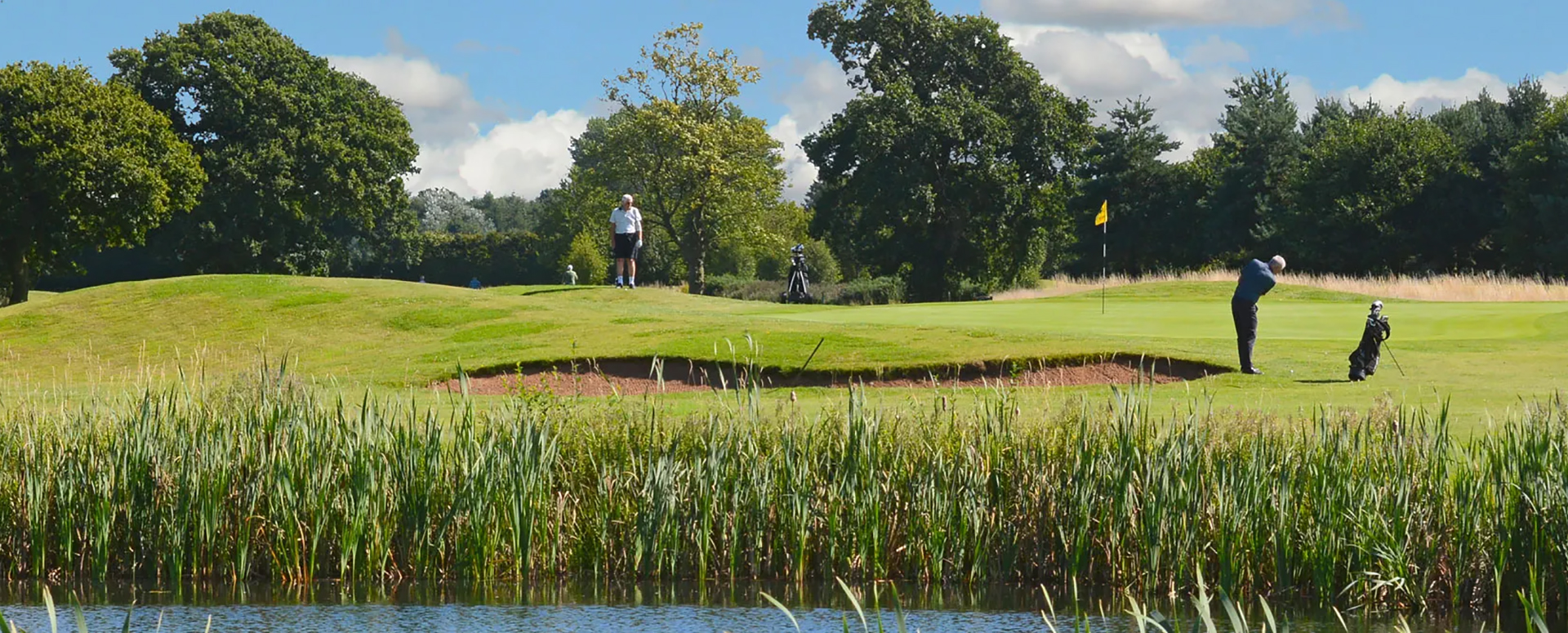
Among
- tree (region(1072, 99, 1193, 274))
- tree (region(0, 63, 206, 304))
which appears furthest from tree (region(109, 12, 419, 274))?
tree (region(1072, 99, 1193, 274))

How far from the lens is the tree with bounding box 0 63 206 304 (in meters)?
42.8

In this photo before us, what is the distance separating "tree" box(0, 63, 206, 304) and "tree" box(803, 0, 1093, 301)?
22626mm

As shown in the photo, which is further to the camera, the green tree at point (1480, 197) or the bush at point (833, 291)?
the green tree at point (1480, 197)

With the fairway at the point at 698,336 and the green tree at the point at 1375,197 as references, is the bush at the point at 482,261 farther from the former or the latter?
the fairway at the point at 698,336

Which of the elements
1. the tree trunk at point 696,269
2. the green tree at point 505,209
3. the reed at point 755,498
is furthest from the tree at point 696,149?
the green tree at point 505,209

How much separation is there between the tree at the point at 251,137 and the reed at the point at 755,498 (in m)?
43.2

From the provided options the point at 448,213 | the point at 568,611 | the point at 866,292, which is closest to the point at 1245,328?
the point at 568,611

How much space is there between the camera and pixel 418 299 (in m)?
27.1

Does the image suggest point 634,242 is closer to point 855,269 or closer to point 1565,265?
point 1565,265

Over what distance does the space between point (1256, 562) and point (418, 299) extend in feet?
65.6

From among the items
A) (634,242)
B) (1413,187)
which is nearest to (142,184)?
(634,242)

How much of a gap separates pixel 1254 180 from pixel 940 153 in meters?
19.0

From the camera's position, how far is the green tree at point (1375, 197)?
59469 millimetres

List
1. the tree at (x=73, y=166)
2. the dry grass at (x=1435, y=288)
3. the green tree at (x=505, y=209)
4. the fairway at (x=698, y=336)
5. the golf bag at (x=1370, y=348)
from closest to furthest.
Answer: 1. the golf bag at (x=1370, y=348)
2. the fairway at (x=698, y=336)
3. the dry grass at (x=1435, y=288)
4. the tree at (x=73, y=166)
5. the green tree at (x=505, y=209)
